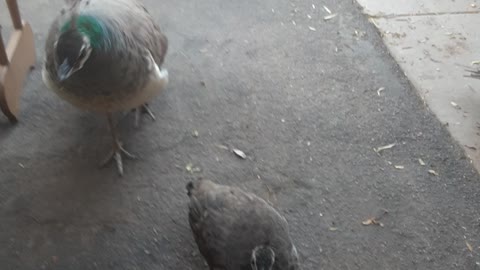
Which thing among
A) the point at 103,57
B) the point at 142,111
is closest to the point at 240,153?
the point at 142,111

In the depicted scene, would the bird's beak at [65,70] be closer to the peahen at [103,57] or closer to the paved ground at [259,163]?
the peahen at [103,57]

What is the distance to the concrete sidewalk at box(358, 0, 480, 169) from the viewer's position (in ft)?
9.43

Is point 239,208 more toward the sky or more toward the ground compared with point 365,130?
more toward the sky

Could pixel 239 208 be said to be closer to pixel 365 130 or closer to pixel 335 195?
pixel 335 195

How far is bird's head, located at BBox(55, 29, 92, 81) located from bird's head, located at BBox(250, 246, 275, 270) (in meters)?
0.93

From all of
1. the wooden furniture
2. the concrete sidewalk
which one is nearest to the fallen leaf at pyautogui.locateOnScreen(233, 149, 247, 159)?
the concrete sidewalk

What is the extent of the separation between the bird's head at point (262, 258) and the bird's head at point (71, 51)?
93 cm

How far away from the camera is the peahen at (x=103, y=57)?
6.73ft

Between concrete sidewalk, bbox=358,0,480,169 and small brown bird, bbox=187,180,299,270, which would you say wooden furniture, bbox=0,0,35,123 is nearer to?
small brown bird, bbox=187,180,299,270

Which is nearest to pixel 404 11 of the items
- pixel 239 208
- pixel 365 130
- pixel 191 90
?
pixel 365 130

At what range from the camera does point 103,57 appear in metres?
2.12

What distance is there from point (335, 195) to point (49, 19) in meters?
2.01

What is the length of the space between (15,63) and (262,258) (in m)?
1.68

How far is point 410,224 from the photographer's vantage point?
2.34 metres
